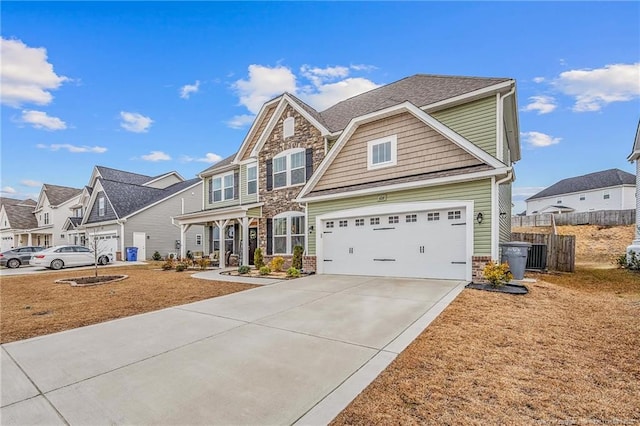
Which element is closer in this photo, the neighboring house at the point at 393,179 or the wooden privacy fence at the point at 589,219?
the neighboring house at the point at 393,179

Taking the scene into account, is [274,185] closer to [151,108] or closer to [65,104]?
[151,108]

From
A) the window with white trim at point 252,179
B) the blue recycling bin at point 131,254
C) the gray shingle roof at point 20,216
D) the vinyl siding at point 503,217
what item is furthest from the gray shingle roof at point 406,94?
the gray shingle roof at point 20,216

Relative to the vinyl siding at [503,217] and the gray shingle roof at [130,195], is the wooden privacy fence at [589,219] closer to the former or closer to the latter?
the vinyl siding at [503,217]

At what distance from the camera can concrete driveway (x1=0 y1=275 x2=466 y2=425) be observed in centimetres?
282

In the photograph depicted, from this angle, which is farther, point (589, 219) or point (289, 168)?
point (589, 219)

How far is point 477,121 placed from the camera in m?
10.8

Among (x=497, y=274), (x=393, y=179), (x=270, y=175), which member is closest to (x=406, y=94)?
(x=393, y=179)

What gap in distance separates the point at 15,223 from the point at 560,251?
174ft

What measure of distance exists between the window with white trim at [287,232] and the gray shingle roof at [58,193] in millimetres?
33595

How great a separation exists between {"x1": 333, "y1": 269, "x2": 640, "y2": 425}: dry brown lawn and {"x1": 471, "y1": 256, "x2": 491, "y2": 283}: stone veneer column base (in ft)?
7.91

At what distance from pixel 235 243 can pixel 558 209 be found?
135ft

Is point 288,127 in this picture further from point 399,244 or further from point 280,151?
point 399,244

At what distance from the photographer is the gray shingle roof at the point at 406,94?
11.3m

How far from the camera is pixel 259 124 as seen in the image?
16844 millimetres
